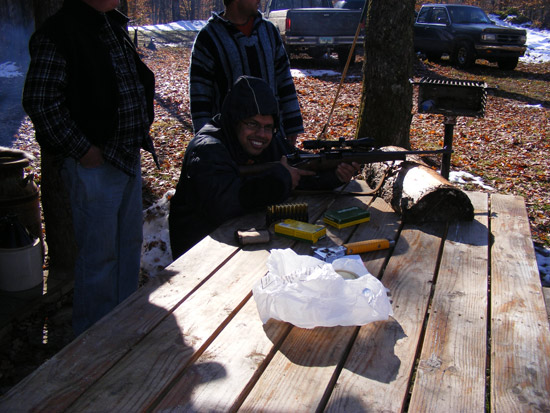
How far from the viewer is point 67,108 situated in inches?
108

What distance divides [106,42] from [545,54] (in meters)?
19.0

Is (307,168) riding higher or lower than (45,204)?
higher

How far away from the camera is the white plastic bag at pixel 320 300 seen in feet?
6.19

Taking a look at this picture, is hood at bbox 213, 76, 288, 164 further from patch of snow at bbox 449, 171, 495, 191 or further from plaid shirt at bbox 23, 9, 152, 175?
patch of snow at bbox 449, 171, 495, 191

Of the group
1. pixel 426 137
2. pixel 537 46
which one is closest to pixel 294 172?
pixel 426 137

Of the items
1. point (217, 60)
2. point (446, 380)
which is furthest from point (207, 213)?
point (446, 380)

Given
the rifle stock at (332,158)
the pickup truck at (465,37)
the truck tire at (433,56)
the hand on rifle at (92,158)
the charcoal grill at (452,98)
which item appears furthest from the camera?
the truck tire at (433,56)

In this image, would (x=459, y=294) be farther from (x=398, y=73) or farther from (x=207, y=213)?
(x=398, y=73)

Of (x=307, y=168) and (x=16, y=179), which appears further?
(x=16, y=179)

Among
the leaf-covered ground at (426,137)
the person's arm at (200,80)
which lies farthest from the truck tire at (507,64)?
the person's arm at (200,80)

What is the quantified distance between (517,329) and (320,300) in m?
0.74

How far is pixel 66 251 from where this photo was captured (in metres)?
4.28

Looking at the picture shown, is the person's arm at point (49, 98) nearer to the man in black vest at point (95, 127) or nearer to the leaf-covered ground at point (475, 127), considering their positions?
the man in black vest at point (95, 127)

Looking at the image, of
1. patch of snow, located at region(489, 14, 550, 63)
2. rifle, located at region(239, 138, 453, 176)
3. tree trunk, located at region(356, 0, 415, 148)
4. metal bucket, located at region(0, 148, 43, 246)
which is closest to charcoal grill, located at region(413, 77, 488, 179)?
rifle, located at region(239, 138, 453, 176)
